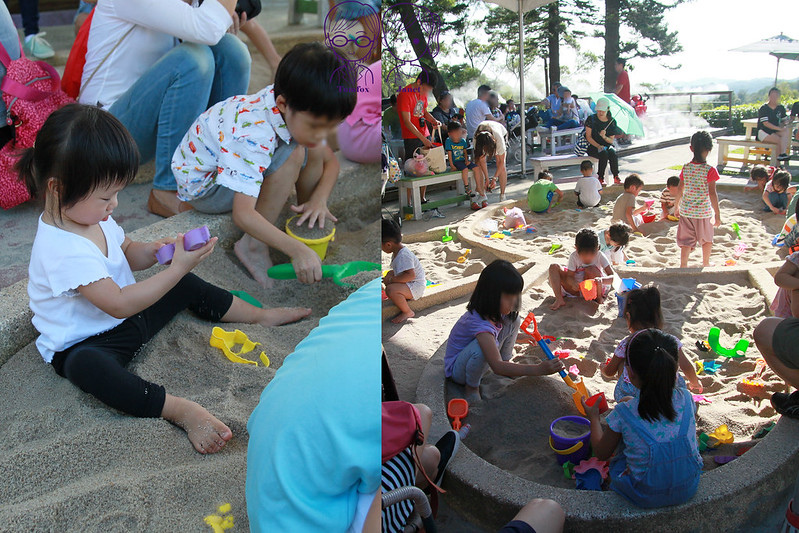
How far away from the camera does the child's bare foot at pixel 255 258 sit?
1.35 metres

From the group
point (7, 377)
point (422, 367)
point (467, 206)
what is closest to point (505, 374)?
point (422, 367)

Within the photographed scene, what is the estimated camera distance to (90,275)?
3.67 feet

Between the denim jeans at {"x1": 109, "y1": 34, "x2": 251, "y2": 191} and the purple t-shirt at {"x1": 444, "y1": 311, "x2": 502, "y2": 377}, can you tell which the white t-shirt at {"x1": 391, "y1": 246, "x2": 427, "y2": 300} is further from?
the denim jeans at {"x1": 109, "y1": 34, "x2": 251, "y2": 191}

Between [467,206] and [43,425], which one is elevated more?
[467,206]

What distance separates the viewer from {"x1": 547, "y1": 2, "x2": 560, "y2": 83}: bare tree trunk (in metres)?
1.35

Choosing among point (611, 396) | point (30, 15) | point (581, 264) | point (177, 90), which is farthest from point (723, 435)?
point (30, 15)

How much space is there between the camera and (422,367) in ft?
6.17

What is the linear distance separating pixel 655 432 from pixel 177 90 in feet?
4.63

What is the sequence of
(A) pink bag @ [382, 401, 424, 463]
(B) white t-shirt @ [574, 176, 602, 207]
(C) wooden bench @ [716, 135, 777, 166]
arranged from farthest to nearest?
(B) white t-shirt @ [574, 176, 602, 207]
(C) wooden bench @ [716, 135, 777, 166]
(A) pink bag @ [382, 401, 424, 463]

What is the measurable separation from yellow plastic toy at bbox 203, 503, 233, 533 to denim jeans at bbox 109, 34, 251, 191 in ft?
3.00

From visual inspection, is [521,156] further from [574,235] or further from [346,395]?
[346,395]

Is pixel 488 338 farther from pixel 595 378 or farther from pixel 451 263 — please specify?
pixel 451 263

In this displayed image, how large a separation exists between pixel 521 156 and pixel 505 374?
25.3 inches

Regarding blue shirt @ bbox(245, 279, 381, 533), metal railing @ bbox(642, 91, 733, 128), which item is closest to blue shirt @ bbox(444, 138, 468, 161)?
metal railing @ bbox(642, 91, 733, 128)
